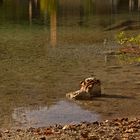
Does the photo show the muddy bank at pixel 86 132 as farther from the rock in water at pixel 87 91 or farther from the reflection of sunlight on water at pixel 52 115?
the rock in water at pixel 87 91

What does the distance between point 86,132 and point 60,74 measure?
1012cm

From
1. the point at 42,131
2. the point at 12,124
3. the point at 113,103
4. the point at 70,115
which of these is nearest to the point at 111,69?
the point at 113,103

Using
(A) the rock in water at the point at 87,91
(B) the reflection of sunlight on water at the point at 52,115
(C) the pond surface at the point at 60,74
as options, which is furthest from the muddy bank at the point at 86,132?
(A) the rock in water at the point at 87,91

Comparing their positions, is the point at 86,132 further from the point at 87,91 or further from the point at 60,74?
the point at 60,74

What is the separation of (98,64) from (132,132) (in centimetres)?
1305

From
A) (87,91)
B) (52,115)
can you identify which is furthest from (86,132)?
(87,91)

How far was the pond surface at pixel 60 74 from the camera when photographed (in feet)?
49.0

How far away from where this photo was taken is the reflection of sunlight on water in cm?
1384

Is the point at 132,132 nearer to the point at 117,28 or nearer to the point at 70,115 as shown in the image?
the point at 70,115

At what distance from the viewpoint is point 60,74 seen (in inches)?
827

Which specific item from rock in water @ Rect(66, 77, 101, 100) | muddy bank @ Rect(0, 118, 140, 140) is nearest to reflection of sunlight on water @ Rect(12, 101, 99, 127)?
rock in water @ Rect(66, 77, 101, 100)

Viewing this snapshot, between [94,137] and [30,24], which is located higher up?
[30,24]

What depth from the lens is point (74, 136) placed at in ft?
34.8

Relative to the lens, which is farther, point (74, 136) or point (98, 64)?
point (98, 64)
